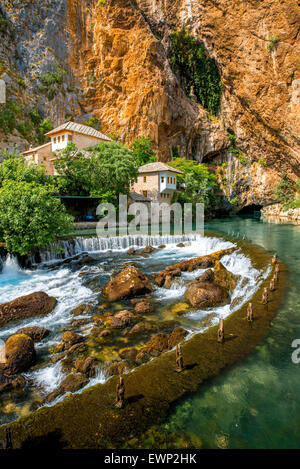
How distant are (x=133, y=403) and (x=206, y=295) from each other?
6.19 meters

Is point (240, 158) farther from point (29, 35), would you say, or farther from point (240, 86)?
point (29, 35)

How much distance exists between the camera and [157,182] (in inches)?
1377

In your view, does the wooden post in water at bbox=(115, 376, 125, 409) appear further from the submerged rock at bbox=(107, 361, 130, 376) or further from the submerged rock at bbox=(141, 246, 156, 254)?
the submerged rock at bbox=(141, 246, 156, 254)

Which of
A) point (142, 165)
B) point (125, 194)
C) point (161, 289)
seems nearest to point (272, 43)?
point (142, 165)

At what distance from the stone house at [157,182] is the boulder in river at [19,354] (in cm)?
2941

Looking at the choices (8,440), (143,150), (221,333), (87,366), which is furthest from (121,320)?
(143,150)

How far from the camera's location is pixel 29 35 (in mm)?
44469

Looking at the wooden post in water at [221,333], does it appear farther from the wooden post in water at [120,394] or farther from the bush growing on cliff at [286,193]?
the bush growing on cliff at [286,193]

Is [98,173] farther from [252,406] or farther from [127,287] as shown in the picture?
[252,406]

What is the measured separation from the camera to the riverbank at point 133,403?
446 centimetres

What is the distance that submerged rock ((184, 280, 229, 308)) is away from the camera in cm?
1041

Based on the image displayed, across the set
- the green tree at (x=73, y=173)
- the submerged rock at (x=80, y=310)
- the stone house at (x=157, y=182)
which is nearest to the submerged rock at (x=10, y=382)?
the submerged rock at (x=80, y=310)

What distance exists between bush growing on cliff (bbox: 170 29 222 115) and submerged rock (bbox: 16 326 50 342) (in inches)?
1981

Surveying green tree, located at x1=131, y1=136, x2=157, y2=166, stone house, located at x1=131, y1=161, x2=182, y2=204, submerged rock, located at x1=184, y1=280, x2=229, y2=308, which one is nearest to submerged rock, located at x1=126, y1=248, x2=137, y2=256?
submerged rock, located at x1=184, y1=280, x2=229, y2=308
